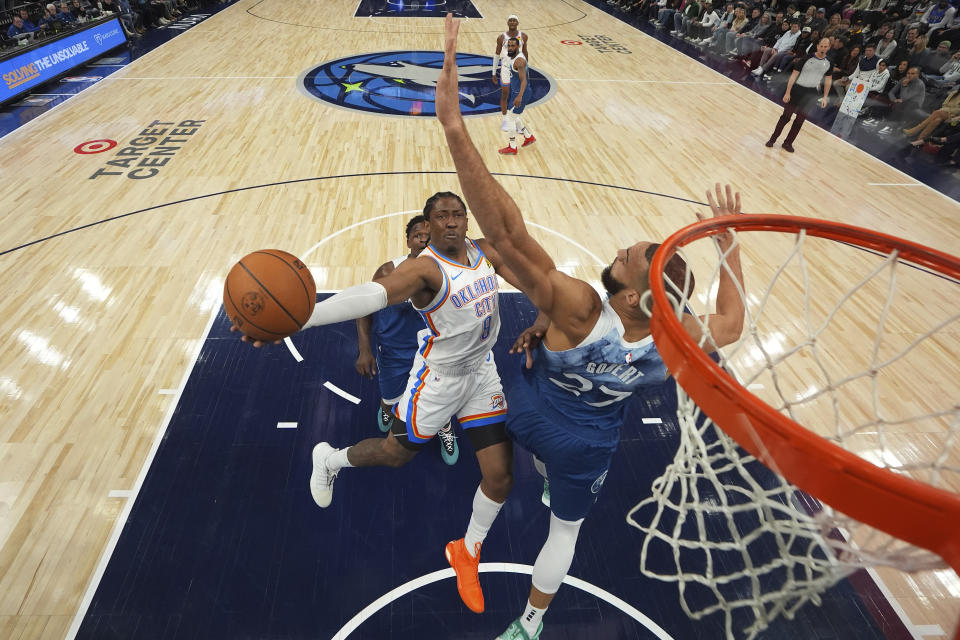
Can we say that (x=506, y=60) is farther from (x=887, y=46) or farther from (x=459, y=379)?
(x=887, y=46)

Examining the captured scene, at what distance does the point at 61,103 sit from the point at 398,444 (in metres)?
10.0

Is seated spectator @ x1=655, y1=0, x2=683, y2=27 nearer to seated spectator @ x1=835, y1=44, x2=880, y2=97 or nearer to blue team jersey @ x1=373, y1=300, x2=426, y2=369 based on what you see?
seated spectator @ x1=835, y1=44, x2=880, y2=97

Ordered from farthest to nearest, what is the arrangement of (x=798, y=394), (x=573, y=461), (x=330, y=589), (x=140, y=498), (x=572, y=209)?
(x=572, y=209) → (x=798, y=394) → (x=140, y=498) → (x=330, y=589) → (x=573, y=461)

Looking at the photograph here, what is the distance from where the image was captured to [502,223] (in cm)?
179

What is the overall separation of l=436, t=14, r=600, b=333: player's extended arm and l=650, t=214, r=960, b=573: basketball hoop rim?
0.36m

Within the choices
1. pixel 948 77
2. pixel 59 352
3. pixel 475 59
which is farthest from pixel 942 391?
pixel 475 59

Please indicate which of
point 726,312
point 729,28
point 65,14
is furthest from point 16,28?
point 729,28

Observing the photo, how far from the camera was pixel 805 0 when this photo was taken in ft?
45.5

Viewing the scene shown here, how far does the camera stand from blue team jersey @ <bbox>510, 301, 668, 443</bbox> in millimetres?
2076

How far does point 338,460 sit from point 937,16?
14.3 metres

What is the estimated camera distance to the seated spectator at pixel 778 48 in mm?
11545

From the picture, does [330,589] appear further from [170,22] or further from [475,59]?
[170,22]

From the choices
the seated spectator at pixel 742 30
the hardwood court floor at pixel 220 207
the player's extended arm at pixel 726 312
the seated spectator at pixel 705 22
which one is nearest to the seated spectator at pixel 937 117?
the hardwood court floor at pixel 220 207

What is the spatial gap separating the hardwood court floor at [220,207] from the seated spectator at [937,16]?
3478 mm
